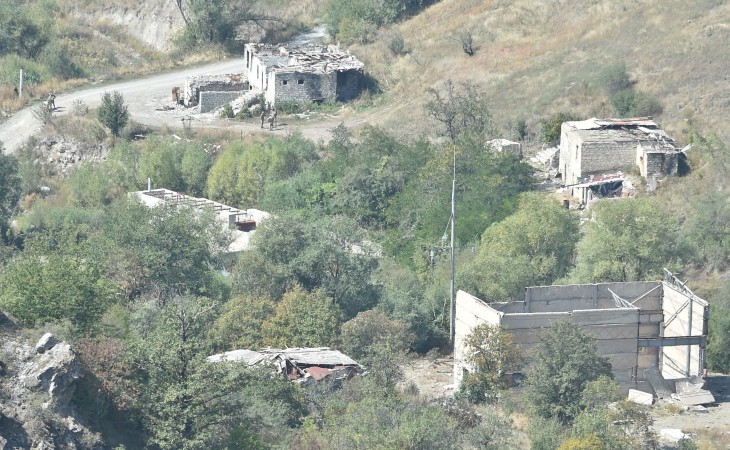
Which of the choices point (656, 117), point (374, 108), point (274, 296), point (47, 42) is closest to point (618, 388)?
point (274, 296)

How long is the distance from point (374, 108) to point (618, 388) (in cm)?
3004

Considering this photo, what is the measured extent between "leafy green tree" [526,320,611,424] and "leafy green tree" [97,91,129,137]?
30.1 m

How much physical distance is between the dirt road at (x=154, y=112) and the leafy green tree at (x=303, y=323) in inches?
817

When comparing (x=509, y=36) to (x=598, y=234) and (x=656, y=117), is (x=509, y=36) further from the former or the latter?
(x=598, y=234)

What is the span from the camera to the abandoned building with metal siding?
38.9m

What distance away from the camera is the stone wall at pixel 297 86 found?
6581 cm

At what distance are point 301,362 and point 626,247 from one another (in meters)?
10.4

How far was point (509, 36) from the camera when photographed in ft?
221

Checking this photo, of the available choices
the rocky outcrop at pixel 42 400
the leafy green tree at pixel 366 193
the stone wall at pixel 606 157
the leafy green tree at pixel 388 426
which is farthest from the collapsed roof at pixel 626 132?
the rocky outcrop at pixel 42 400

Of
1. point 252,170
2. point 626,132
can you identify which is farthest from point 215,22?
point 626,132

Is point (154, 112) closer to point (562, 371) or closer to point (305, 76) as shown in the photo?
point (305, 76)

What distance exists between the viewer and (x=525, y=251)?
151 ft

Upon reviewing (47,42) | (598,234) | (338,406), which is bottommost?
(338,406)

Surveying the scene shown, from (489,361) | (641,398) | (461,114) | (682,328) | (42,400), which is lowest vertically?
(641,398)
